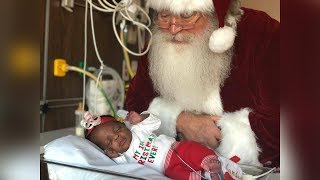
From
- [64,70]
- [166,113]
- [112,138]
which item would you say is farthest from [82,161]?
[64,70]

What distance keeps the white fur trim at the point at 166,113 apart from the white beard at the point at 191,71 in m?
0.02

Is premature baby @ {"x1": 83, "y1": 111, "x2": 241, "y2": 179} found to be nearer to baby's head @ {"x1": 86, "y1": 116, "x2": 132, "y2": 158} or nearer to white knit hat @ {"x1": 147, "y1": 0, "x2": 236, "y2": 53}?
baby's head @ {"x1": 86, "y1": 116, "x2": 132, "y2": 158}

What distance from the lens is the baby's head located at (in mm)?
864

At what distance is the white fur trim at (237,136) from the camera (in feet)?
2.66

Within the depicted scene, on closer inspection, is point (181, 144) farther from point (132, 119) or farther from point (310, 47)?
point (310, 47)

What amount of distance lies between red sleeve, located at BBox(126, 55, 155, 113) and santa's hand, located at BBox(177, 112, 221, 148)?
0.13 m

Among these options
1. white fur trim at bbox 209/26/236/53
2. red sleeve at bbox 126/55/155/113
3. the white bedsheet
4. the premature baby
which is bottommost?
the white bedsheet

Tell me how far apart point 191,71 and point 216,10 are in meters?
0.17

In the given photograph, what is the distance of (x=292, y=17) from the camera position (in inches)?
19.7

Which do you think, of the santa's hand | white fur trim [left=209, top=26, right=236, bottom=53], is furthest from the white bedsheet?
white fur trim [left=209, top=26, right=236, bottom=53]

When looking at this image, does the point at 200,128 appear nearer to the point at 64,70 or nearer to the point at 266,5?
the point at 266,5

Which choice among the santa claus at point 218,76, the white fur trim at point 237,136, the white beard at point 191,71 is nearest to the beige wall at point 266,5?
the santa claus at point 218,76

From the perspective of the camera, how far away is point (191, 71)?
904mm

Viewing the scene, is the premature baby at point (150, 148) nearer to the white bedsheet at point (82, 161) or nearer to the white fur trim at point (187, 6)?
the white bedsheet at point (82, 161)
